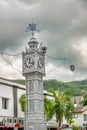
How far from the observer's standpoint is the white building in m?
35.4

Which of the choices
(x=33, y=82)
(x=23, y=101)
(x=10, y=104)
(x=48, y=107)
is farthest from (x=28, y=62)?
(x=48, y=107)

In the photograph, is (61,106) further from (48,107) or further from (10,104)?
(10,104)

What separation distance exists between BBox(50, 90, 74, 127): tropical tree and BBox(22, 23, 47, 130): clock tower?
23593mm

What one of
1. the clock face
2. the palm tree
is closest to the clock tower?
the clock face

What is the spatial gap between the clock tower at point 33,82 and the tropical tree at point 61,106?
929 inches

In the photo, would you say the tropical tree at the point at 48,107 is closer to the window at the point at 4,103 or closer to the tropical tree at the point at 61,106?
the tropical tree at the point at 61,106

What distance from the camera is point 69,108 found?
45000 millimetres

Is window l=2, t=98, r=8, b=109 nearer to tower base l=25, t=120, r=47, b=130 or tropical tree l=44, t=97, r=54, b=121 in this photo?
tropical tree l=44, t=97, r=54, b=121

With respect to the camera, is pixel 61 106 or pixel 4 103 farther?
→ pixel 61 106

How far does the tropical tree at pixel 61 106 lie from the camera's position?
43.9 m

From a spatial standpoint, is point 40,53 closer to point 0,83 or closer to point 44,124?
point 44,124

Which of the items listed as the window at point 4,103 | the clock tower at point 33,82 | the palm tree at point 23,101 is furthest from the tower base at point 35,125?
Result: the palm tree at point 23,101

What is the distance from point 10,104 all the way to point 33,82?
18.5m

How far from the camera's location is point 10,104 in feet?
124
